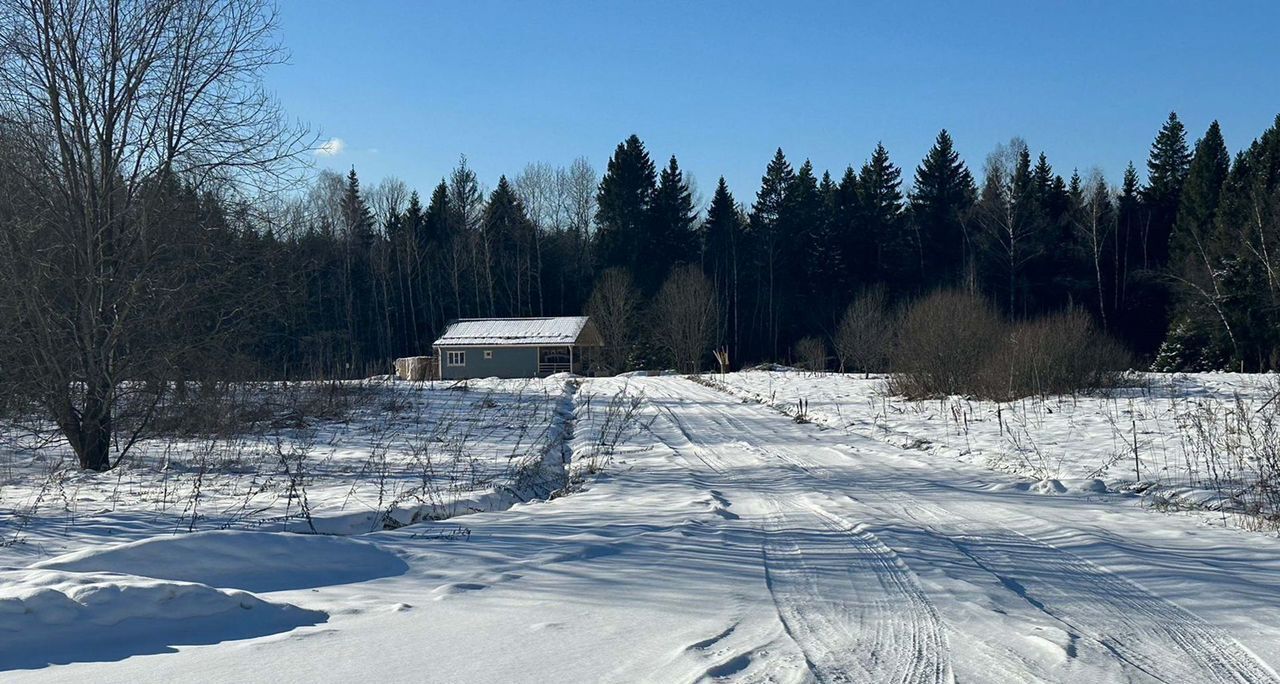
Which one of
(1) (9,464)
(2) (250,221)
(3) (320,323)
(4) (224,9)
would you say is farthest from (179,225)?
(3) (320,323)

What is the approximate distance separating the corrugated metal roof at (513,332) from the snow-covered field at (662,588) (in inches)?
1694

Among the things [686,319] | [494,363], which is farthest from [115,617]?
[686,319]

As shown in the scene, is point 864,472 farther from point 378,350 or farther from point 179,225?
point 378,350

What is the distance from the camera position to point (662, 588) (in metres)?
5.54

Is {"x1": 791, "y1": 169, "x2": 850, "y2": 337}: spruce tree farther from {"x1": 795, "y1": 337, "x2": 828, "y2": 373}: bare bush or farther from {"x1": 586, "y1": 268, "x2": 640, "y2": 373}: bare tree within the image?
{"x1": 586, "y1": 268, "x2": 640, "y2": 373}: bare tree

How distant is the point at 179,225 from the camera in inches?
543

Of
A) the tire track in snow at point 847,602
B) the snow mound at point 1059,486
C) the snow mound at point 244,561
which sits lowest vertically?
the snow mound at point 1059,486

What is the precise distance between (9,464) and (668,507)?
36.6 feet

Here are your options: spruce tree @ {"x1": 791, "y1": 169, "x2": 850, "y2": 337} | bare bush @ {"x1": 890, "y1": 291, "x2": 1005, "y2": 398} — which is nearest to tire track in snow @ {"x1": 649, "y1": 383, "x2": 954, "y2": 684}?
bare bush @ {"x1": 890, "y1": 291, "x2": 1005, "y2": 398}

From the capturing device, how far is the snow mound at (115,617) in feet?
13.5

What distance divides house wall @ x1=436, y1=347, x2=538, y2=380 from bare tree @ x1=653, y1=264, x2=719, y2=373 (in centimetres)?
862

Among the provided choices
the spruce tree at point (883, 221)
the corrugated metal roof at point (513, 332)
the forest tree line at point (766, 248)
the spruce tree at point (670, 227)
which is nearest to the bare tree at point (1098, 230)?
the forest tree line at point (766, 248)

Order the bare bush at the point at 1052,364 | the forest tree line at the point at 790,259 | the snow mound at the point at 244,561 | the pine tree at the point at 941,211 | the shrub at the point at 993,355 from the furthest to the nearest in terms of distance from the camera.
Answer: the pine tree at the point at 941,211
the forest tree line at the point at 790,259
the shrub at the point at 993,355
the bare bush at the point at 1052,364
the snow mound at the point at 244,561

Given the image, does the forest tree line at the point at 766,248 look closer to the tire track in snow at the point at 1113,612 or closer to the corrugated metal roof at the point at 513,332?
the corrugated metal roof at the point at 513,332
